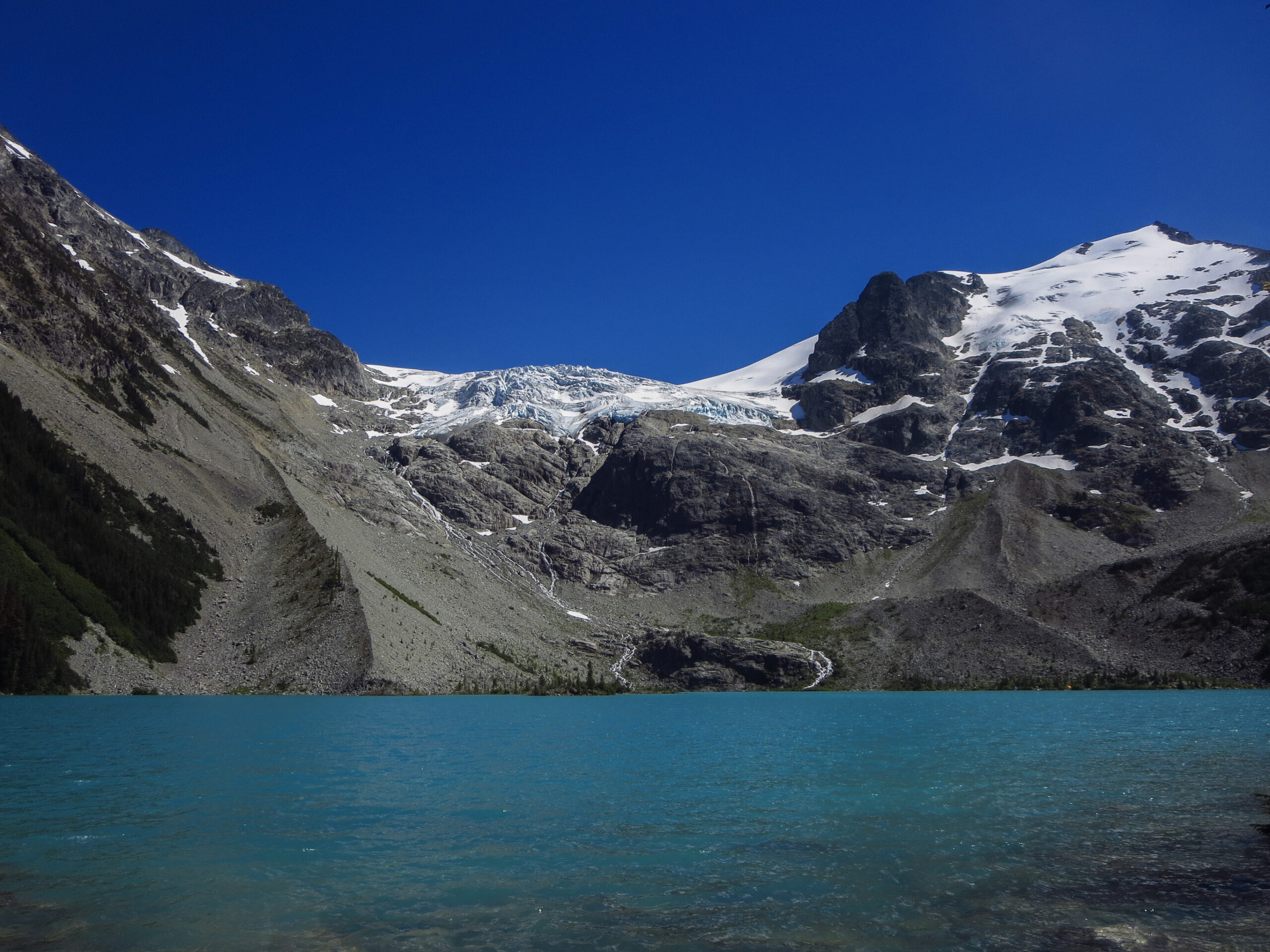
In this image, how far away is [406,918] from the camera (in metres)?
16.7

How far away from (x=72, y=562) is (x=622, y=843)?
10365cm

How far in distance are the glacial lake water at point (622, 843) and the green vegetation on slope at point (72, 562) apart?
36679 mm

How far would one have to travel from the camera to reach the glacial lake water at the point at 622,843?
52.8ft

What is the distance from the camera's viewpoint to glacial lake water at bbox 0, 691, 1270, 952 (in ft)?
52.8

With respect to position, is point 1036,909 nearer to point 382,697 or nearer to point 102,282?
point 382,697

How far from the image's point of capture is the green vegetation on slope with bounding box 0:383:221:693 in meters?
83.1

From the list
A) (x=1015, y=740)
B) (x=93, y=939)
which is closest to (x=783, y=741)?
(x=1015, y=740)

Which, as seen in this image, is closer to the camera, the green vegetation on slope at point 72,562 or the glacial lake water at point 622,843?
the glacial lake water at point 622,843

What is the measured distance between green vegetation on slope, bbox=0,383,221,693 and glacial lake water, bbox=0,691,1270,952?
36.7 m

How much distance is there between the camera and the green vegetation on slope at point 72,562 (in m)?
83.1

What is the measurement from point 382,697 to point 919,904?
3500 inches

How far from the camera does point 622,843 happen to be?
2414 centimetres

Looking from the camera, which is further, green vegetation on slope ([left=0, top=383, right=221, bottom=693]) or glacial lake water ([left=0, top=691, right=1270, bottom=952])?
green vegetation on slope ([left=0, top=383, right=221, bottom=693])

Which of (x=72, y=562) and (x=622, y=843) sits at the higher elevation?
(x=622, y=843)
